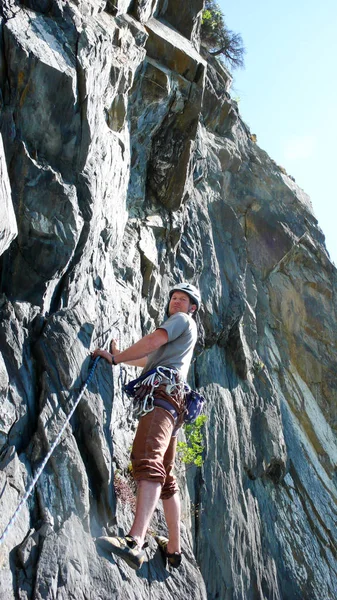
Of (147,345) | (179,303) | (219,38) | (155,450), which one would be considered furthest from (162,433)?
(219,38)

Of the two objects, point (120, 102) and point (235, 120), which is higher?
point (235, 120)

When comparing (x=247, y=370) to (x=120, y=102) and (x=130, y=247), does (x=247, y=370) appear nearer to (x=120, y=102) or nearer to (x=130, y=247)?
(x=130, y=247)

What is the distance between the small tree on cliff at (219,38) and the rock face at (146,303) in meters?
3.20

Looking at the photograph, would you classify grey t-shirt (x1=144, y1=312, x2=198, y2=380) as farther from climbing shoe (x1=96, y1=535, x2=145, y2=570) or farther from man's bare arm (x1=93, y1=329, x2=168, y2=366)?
climbing shoe (x1=96, y1=535, x2=145, y2=570)

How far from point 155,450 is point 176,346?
1.22 m

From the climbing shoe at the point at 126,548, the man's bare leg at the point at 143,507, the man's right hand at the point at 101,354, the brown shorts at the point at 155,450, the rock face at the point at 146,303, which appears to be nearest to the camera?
the climbing shoe at the point at 126,548

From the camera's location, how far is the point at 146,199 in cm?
1184

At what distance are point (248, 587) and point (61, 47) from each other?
8.24 metres

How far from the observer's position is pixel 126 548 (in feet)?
19.1

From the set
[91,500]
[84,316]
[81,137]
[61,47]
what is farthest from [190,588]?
[61,47]

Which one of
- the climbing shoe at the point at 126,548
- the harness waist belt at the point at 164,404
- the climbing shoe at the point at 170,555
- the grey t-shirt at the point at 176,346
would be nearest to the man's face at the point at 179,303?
the grey t-shirt at the point at 176,346

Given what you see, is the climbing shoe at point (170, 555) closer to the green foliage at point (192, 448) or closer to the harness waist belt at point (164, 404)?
the harness waist belt at point (164, 404)

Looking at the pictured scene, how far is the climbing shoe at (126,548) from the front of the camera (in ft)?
19.0

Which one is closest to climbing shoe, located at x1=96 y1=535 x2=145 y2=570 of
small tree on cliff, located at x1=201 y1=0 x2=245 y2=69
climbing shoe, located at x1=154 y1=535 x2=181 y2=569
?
climbing shoe, located at x1=154 y1=535 x2=181 y2=569
